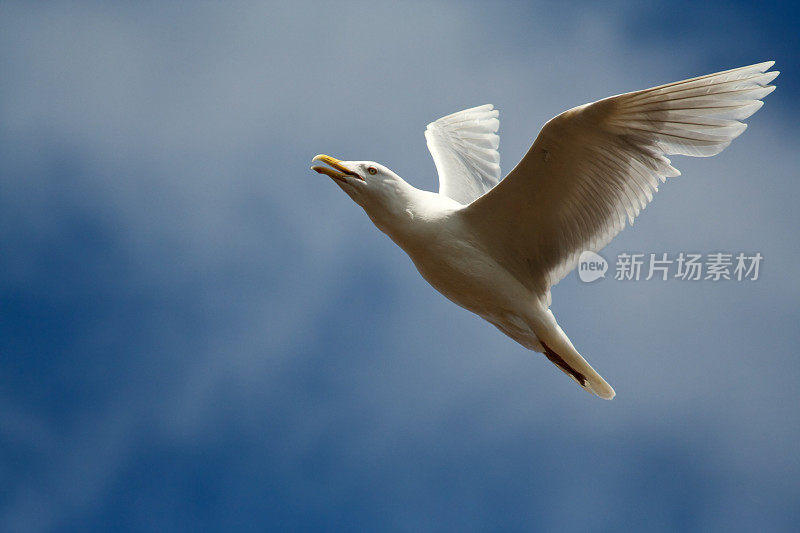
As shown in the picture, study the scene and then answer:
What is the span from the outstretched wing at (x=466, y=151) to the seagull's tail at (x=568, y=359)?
137 cm

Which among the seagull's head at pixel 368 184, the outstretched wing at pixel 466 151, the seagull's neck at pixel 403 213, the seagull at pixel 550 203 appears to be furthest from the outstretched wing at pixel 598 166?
the outstretched wing at pixel 466 151

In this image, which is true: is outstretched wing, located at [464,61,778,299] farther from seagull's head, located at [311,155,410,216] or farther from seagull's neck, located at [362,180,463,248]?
seagull's head, located at [311,155,410,216]

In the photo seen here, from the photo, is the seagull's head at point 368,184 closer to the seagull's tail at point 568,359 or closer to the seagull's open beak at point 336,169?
the seagull's open beak at point 336,169

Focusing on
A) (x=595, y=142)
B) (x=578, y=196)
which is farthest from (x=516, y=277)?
(x=595, y=142)

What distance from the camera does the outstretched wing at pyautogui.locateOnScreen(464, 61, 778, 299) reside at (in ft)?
13.6

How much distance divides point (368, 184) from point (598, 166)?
3.90ft

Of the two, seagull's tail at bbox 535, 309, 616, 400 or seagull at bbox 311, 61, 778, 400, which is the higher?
seagull at bbox 311, 61, 778, 400

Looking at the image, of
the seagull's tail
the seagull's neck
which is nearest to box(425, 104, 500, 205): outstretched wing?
the seagull's neck

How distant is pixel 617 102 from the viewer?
423 centimetres

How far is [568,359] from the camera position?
16.2 feet

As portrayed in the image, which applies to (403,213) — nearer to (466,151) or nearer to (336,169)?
(336,169)

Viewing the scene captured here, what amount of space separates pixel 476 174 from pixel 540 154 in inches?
71.6

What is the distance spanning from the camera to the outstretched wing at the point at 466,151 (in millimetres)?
6121

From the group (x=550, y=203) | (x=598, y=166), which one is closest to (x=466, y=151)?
(x=550, y=203)
